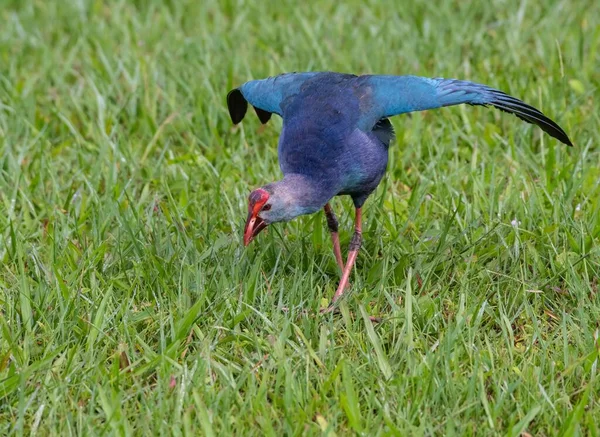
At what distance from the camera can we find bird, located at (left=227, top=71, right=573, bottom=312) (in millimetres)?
3643

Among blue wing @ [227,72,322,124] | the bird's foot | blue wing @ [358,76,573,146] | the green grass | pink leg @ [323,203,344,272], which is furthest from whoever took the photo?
pink leg @ [323,203,344,272]

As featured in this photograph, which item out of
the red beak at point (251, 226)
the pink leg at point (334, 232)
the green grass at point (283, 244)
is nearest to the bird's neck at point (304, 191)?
the red beak at point (251, 226)

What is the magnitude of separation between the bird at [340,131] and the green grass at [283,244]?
1.07 ft

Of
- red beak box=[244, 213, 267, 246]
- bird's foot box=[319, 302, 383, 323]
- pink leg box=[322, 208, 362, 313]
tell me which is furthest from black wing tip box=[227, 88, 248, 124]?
bird's foot box=[319, 302, 383, 323]

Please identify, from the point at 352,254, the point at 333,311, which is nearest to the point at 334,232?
the point at 352,254

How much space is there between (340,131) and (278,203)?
0.39 metres

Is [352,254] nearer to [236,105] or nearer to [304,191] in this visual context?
[304,191]

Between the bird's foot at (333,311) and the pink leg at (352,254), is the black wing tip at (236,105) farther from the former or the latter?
the bird's foot at (333,311)

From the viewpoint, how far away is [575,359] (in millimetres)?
3398

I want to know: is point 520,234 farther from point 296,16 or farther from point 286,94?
point 296,16

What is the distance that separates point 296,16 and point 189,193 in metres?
2.15

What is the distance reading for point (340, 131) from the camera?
377cm

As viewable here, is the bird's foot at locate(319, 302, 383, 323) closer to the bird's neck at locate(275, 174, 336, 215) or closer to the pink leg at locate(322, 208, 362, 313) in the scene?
the pink leg at locate(322, 208, 362, 313)

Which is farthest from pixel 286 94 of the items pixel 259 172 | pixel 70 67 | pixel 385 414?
pixel 70 67
